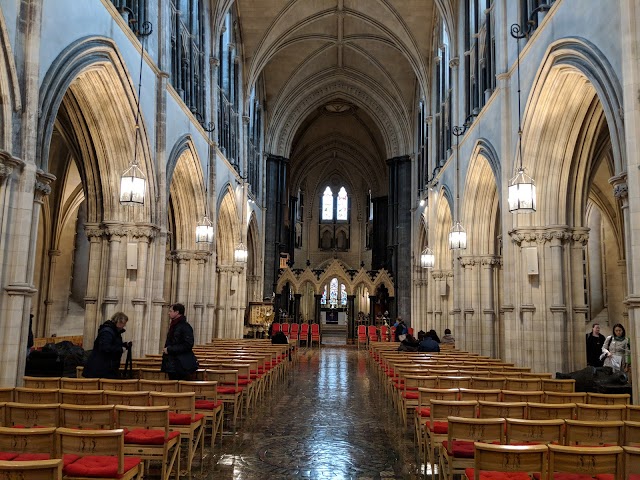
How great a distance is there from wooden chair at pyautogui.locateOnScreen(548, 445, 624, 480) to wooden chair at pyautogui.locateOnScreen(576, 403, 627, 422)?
1.68 meters

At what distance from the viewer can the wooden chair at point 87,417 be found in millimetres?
4855

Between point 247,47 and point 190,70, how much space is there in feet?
30.4

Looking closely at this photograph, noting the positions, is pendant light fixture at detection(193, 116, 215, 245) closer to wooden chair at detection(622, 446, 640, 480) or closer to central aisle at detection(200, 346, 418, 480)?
central aisle at detection(200, 346, 418, 480)

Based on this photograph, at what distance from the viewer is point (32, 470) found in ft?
10.8

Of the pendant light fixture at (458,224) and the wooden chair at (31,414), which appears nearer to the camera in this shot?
the wooden chair at (31,414)

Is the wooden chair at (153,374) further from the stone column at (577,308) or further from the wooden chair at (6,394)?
the stone column at (577,308)

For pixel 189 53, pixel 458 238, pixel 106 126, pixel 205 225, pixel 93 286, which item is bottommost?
pixel 93 286

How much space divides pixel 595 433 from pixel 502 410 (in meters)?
0.99

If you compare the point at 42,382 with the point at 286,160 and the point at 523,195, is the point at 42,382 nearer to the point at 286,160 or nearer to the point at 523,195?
the point at 523,195

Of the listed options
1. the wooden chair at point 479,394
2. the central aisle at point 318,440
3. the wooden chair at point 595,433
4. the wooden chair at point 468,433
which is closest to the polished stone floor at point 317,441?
the central aisle at point 318,440

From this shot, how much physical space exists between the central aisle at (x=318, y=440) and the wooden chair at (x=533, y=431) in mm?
1755

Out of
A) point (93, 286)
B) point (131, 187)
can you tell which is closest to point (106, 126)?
point (131, 187)

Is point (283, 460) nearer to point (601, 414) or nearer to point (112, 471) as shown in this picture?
point (112, 471)

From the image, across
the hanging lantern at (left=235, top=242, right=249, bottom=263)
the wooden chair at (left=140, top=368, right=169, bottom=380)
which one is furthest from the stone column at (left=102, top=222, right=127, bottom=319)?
the hanging lantern at (left=235, top=242, right=249, bottom=263)
